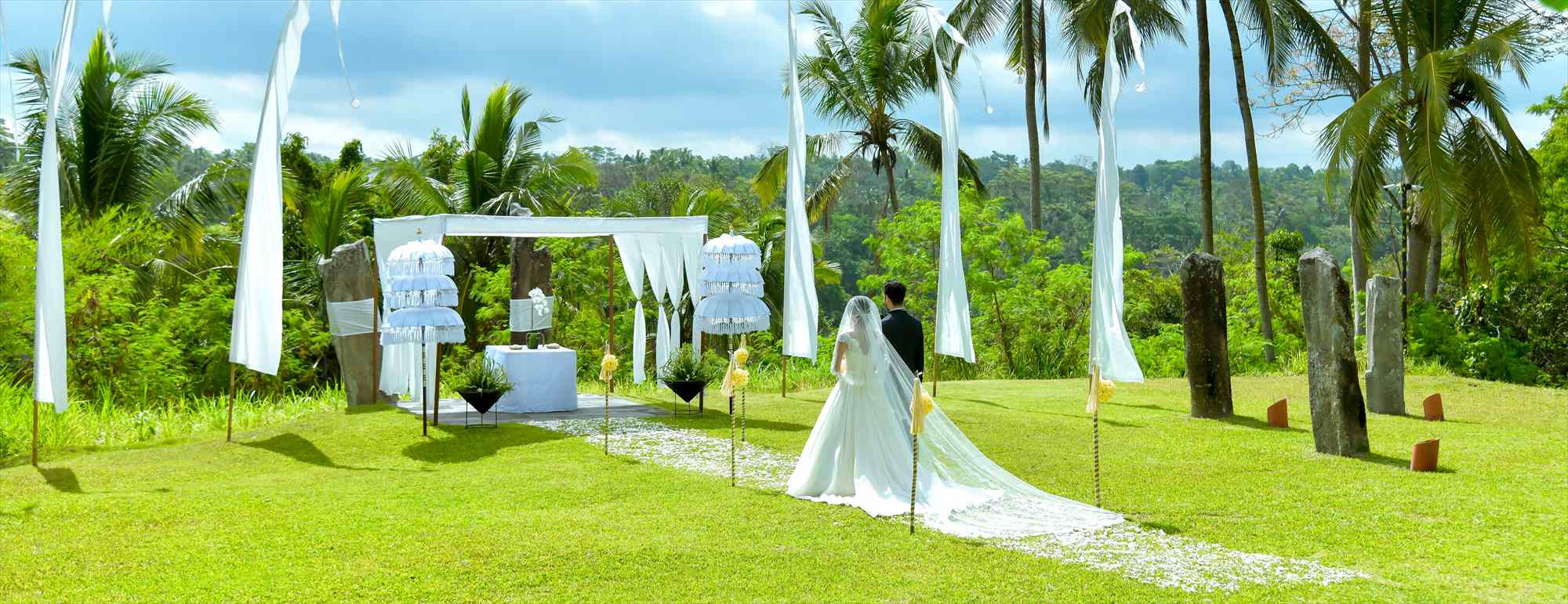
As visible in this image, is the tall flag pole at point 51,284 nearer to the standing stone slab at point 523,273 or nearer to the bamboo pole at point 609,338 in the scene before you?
the bamboo pole at point 609,338

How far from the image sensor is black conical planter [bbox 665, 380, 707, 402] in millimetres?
13305

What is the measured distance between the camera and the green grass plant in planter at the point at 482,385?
12.3 metres

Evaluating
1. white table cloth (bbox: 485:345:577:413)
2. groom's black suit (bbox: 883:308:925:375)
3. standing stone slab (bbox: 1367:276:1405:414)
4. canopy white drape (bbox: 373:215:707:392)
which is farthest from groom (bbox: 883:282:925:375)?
standing stone slab (bbox: 1367:276:1405:414)

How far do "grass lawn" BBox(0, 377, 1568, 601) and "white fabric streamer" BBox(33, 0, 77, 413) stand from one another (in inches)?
32.8

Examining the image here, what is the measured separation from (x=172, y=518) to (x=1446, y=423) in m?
12.5

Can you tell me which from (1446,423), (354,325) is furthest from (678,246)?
(1446,423)

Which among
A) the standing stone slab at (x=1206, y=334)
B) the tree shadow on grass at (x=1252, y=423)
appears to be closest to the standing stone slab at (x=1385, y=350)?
the tree shadow on grass at (x=1252, y=423)

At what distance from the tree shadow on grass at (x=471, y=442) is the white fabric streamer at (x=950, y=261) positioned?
431cm

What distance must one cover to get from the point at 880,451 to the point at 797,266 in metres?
2.35

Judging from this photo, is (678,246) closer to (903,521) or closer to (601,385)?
(601,385)

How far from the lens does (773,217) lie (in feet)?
88.1

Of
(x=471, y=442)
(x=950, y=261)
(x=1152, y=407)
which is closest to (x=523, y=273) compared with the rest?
(x=471, y=442)

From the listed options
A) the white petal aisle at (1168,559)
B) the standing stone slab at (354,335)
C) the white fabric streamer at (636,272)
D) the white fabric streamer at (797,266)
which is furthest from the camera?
the white fabric streamer at (636,272)

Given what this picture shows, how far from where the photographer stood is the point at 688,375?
1338cm
